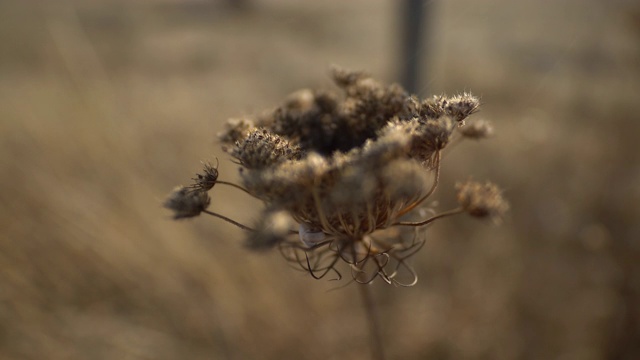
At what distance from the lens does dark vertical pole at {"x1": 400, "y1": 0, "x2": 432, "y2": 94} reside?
3.58 meters

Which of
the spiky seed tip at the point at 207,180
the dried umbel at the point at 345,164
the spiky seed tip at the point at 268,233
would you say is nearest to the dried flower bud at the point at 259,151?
the dried umbel at the point at 345,164

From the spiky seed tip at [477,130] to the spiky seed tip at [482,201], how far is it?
17cm

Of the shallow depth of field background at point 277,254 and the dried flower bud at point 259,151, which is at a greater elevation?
the shallow depth of field background at point 277,254

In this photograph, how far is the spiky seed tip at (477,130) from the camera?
167cm

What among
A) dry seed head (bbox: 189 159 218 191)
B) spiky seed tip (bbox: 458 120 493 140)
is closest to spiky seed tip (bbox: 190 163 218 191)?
dry seed head (bbox: 189 159 218 191)

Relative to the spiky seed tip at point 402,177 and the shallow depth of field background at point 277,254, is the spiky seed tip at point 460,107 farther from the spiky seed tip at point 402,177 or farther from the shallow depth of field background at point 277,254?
the shallow depth of field background at point 277,254

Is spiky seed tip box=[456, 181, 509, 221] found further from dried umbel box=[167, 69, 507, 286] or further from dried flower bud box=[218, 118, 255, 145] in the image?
dried flower bud box=[218, 118, 255, 145]

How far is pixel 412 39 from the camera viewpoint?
3670 mm

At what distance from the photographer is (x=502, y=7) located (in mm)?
15766

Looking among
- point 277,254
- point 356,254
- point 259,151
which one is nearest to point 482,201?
point 356,254

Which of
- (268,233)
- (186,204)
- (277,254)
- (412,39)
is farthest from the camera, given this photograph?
(277,254)

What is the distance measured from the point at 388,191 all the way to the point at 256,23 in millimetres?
17155

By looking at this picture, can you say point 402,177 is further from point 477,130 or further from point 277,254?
point 277,254

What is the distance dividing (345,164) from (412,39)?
2.61 meters
